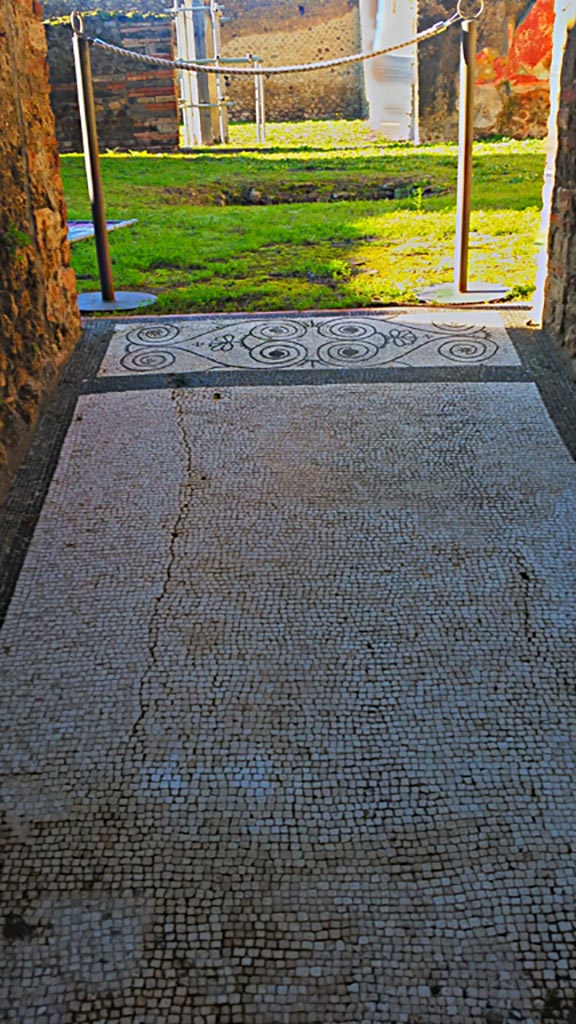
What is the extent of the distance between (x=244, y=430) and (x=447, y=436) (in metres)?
0.70

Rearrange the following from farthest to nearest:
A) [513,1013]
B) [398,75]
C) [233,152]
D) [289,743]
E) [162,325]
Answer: [398,75] → [233,152] → [162,325] → [289,743] → [513,1013]

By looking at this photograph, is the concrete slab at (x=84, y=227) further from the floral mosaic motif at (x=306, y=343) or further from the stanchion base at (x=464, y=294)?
the stanchion base at (x=464, y=294)

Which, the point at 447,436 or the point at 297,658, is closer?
the point at 297,658

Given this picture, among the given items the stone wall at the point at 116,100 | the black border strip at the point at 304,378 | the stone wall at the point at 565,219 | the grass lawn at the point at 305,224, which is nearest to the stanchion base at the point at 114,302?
the grass lawn at the point at 305,224

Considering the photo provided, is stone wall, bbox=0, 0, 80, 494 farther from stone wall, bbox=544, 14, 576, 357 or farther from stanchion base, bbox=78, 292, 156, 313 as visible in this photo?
stone wall, bbox=544, 14, 576, 357

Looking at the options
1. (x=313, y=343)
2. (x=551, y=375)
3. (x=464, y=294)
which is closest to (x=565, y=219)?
(x=551, y=375)

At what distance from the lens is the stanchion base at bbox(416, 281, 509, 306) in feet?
15.1

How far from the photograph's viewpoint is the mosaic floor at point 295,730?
68.4 inches

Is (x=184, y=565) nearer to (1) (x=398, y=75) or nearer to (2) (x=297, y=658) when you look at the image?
(2) (x=297, y=658)

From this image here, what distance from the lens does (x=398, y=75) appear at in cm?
1420

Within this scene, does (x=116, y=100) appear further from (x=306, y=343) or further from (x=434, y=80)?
(x=306, y=343)

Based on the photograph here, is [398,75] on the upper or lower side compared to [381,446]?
upper

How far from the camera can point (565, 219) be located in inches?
151

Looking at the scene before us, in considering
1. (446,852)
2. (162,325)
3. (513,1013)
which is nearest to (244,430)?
(162,325)
